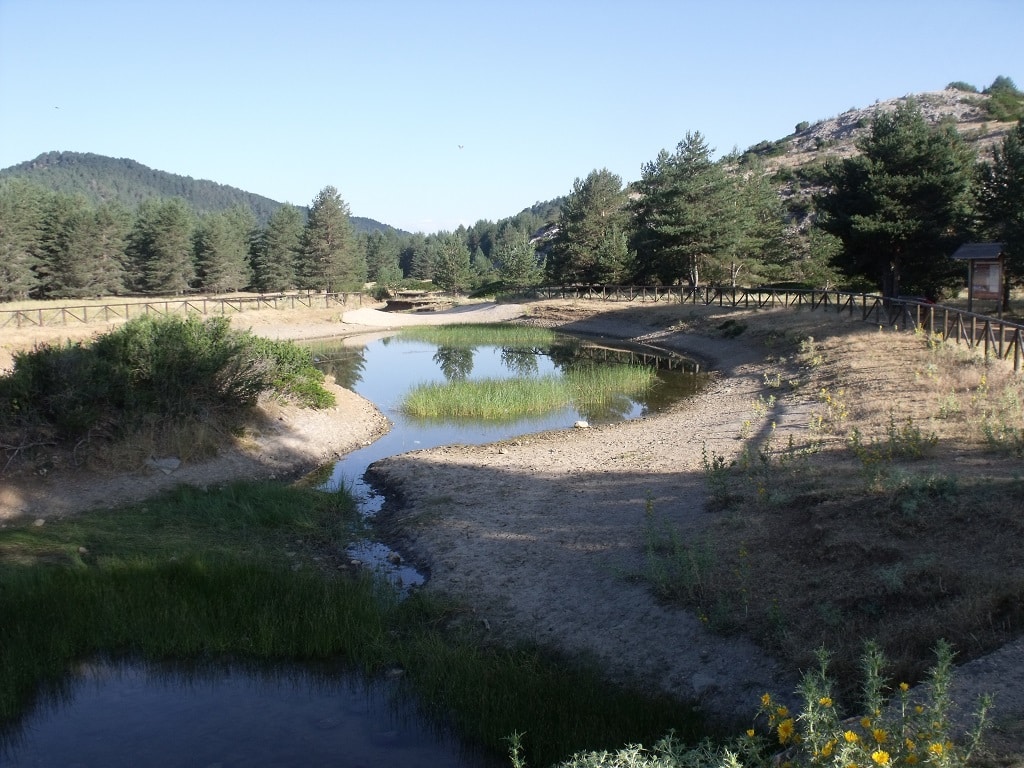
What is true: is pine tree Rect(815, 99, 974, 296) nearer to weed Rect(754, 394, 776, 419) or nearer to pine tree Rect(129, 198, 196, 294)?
weed Rect(754, 394, 776, 419)

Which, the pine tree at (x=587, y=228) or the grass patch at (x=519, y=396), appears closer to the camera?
the grass patch at (x=519, y=396)

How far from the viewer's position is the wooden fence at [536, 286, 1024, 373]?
21.2 metres

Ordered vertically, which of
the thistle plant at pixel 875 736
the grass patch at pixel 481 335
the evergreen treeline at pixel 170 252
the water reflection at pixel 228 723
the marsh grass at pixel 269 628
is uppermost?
the evergreen treeline at pixel 170 252

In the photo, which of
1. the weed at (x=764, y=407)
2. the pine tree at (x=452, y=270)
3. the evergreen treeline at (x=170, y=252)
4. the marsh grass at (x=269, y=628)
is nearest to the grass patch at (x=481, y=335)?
the evergreen treeline at (x=170, y=252)

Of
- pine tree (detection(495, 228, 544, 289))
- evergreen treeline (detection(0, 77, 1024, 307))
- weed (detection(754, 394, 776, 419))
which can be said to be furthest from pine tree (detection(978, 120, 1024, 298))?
pine tree (detection(495, 228, 544, 289))

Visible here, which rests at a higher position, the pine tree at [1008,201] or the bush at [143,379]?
the pine tree at [1008,201]

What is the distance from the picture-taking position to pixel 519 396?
26328 millimetres

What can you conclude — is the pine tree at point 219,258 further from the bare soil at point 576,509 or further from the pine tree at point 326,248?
the bare soil at point 576,509

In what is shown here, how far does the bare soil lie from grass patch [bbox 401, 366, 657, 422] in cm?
220

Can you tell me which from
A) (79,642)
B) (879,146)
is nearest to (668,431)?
(79,642)

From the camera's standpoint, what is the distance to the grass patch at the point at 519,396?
24906mm

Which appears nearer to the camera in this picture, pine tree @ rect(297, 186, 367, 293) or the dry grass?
the dry grass

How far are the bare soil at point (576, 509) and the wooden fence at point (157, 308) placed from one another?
74.2 ft

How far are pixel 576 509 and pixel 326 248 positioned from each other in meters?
71.1
